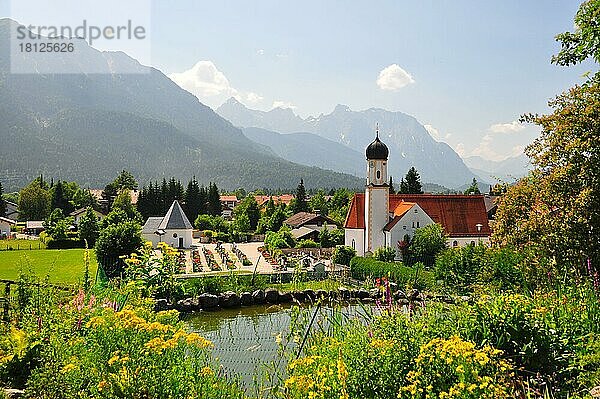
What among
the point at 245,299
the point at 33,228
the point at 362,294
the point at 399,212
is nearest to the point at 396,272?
the point at 362,294

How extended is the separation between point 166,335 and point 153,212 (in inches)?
2246

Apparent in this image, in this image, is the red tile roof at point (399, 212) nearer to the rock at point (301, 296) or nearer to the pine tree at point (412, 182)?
the rock at point (301, 296)

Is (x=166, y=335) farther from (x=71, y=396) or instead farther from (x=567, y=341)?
(x=567, y=341)

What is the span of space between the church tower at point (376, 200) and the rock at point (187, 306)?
17.9 metres

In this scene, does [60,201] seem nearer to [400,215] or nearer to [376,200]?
[376,200]

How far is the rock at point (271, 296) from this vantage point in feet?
50.0

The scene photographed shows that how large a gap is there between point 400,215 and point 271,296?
1599 centimetres

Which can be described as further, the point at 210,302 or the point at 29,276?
the point at 210,302

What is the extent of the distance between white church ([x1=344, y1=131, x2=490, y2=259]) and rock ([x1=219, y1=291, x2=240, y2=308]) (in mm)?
16218

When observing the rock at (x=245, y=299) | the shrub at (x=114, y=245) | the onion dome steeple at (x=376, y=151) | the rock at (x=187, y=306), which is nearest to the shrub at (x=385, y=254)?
the onion dome steeple at (x=376, y=151)

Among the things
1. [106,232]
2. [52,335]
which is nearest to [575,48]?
[52,335]

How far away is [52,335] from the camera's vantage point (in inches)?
210

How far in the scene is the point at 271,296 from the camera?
15.3m

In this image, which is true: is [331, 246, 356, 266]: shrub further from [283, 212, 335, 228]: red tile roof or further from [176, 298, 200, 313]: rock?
[283, 212, 335, 228]: red tile roof
